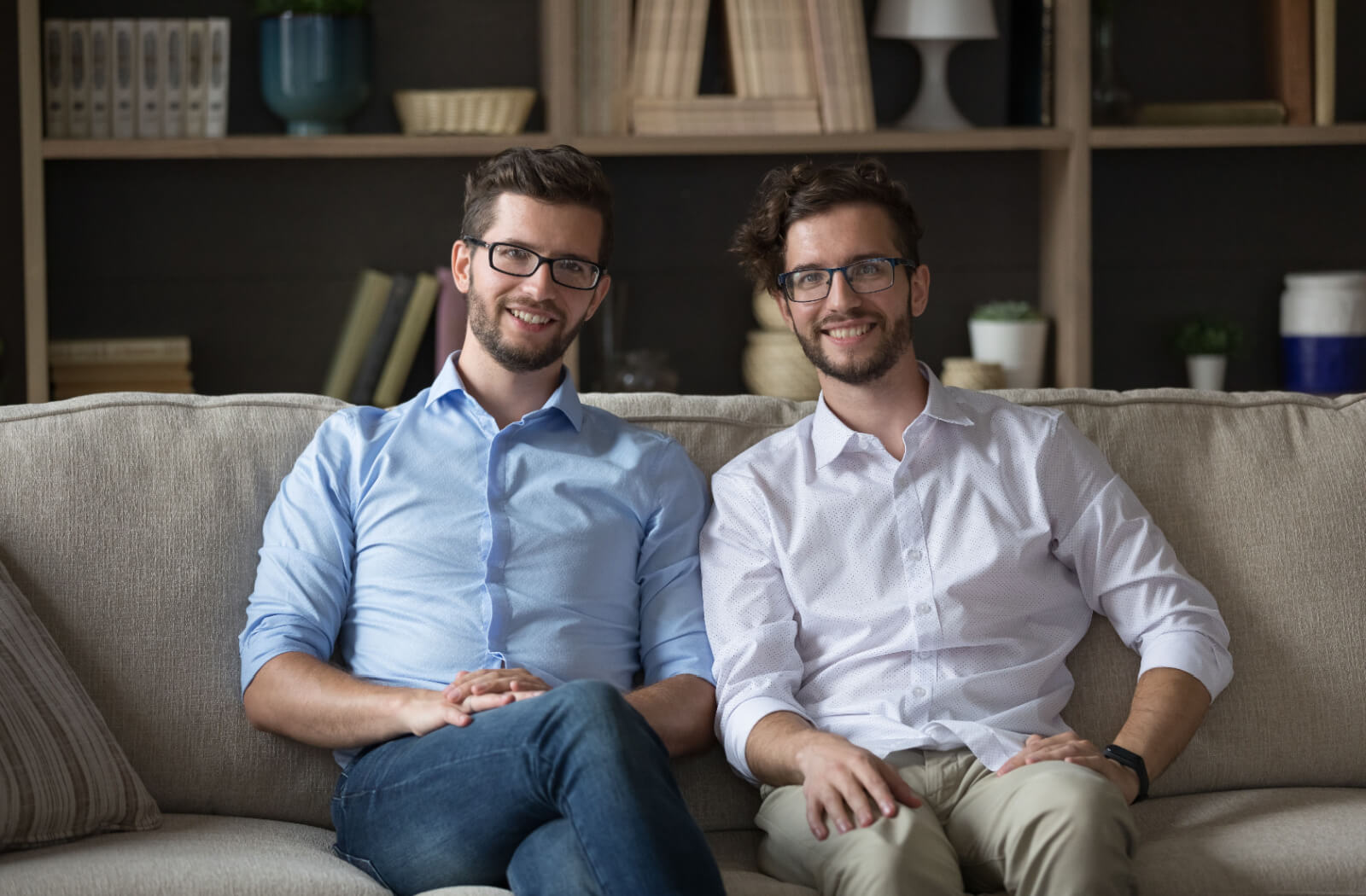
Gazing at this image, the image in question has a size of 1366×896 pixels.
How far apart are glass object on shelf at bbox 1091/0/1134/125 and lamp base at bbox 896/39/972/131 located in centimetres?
29

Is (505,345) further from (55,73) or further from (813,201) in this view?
(55,73)

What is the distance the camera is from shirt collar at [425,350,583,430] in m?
1.88

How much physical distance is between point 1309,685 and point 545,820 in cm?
104

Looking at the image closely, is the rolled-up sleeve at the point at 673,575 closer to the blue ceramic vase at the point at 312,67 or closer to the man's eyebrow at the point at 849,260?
the man's eyebrow at the point at 849,260

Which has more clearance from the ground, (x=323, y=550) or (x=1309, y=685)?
(x=323, y=550)

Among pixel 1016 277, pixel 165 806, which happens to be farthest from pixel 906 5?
pixel 165 806

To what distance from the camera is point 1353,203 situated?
3.23 metres

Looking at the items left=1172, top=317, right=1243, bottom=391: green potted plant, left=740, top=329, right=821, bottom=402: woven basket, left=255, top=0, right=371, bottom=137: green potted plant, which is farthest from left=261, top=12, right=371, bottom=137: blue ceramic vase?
left=1172, top=317, right=1243, bottom=391: green potted plant

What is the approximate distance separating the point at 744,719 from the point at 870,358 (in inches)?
20.5

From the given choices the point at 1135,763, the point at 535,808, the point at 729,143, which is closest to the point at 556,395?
the point at 535,808

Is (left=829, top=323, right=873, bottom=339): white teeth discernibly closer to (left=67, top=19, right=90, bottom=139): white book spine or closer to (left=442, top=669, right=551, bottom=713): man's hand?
(left=442, top=669, right=551, bottom=713): man's hand

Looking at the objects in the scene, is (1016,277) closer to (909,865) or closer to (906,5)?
(906,5)

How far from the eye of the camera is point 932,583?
1.76 metres

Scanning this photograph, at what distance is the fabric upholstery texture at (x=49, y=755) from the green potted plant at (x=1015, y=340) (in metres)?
1.95
